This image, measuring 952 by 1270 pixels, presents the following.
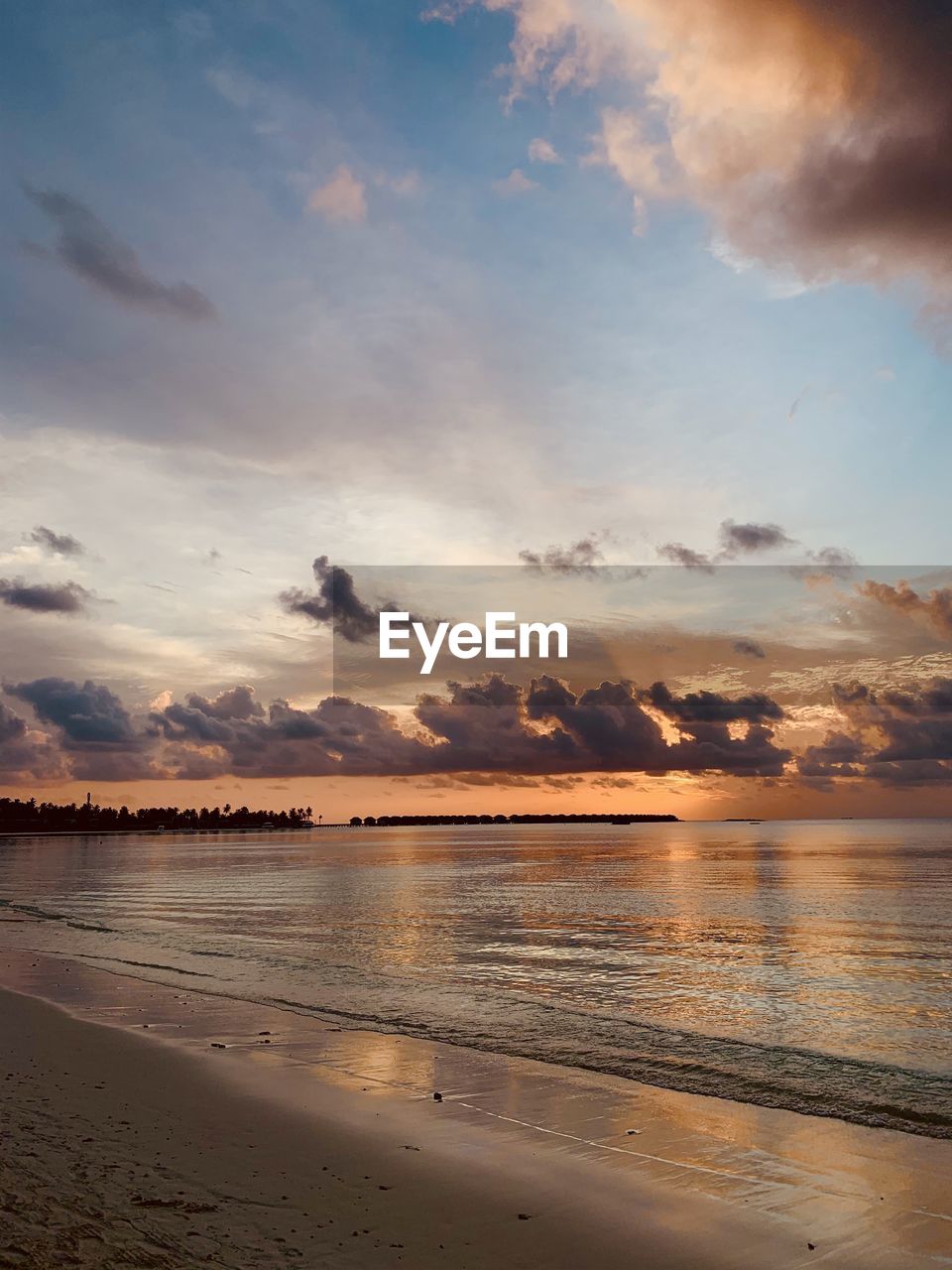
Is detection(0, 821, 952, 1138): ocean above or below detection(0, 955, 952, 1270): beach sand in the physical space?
below

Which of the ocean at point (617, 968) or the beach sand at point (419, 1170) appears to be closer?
the beach sand at point (419, 1170)

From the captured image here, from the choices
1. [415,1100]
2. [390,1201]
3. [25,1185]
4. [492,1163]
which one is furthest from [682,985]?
[25,1185]

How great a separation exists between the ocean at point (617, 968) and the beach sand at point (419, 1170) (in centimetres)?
244

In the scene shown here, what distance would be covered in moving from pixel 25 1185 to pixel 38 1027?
9.90m

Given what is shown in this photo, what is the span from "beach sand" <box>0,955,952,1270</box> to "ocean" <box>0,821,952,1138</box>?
2.44 meters

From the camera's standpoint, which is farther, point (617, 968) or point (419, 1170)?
point (617, 968)

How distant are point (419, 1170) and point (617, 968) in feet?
62.5

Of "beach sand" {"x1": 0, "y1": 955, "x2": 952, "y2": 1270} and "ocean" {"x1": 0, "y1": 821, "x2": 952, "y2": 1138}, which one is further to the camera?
"ocean" {"x1": 0, "y1": 821, "x2": 952, "y2": 1138}

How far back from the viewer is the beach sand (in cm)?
820

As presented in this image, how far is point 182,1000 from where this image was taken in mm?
22203

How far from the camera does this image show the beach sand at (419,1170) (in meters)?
8.20

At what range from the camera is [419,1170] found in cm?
1037

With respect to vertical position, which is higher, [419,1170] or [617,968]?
[419,1170]

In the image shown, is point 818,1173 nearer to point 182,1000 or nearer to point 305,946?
point 182,1000
